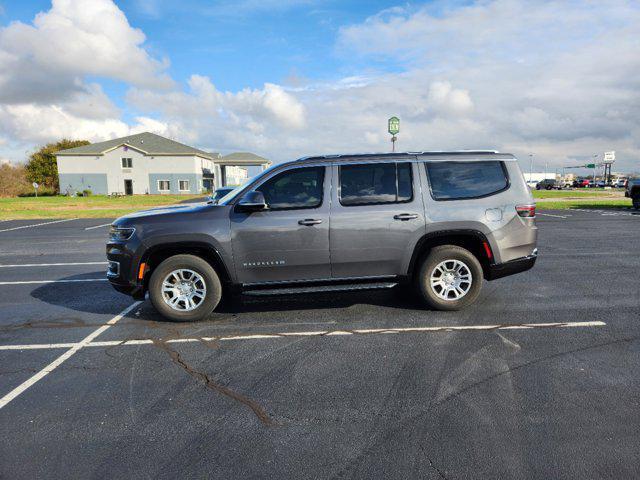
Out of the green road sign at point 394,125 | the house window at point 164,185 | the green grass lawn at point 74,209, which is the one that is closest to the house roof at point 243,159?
the house window at point 164,185

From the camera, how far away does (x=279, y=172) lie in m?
5.51

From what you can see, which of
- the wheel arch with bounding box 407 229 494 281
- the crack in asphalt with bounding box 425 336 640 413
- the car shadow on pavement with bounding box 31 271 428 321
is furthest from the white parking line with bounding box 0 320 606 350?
the wheel arch with bounding box 407 229 494 281

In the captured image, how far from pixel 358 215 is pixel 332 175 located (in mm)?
598

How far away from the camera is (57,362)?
14.1 ft

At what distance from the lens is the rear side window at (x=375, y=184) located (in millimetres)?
5457

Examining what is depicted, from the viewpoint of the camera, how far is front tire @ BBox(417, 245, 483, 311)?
5.57m

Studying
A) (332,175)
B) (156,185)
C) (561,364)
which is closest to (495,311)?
(561,364)

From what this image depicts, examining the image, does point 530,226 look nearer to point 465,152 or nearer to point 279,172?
point 465,152

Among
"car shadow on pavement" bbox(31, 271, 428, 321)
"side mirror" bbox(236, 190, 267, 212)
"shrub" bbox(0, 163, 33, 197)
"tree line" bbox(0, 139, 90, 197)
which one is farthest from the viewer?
"tree line" bbox(0, 139, 90, 197)

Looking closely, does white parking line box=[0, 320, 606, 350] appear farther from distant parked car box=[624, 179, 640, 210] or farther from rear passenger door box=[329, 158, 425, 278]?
distant parked car box=[624, 179, 640, 210]

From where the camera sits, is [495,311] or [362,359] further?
[495,311]

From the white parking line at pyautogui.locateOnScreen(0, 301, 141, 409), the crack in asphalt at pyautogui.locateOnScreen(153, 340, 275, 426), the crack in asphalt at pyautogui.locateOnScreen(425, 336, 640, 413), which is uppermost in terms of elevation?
the white parking line at pyautogui.locateOnScreen(0, 301, 141, 409)

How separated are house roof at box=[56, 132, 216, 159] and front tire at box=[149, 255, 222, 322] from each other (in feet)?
180

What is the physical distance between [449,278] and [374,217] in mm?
1288
